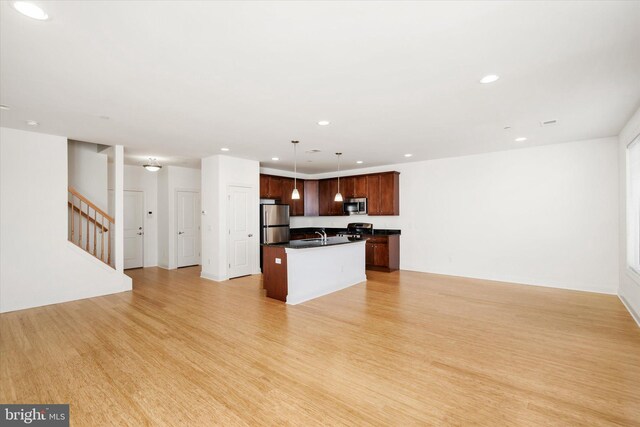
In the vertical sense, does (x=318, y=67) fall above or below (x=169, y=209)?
above

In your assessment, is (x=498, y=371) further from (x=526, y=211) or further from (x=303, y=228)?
(x=303, y=228)

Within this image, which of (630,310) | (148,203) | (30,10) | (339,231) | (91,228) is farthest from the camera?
(339,231)

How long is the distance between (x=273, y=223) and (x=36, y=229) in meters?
4.33

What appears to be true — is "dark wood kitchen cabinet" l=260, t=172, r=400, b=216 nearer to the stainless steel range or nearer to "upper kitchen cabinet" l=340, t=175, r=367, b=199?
A: "upper kitchen cabinet" l=340, t=175, r=367, b=199

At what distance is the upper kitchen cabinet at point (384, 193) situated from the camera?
25.1ft

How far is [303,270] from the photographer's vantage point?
4984 mm

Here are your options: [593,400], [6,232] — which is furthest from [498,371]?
[6,232]

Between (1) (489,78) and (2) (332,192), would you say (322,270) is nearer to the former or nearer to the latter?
(1) (489,78)

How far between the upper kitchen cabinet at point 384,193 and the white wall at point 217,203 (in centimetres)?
310

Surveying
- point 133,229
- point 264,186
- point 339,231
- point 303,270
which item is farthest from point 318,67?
point 133,229

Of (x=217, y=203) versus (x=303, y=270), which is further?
(x=217, y=203)

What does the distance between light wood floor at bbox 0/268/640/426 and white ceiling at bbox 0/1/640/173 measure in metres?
2.70

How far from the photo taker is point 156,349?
316cm

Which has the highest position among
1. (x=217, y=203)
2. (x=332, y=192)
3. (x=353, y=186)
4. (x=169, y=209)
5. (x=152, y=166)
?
(x=152, y=166)
